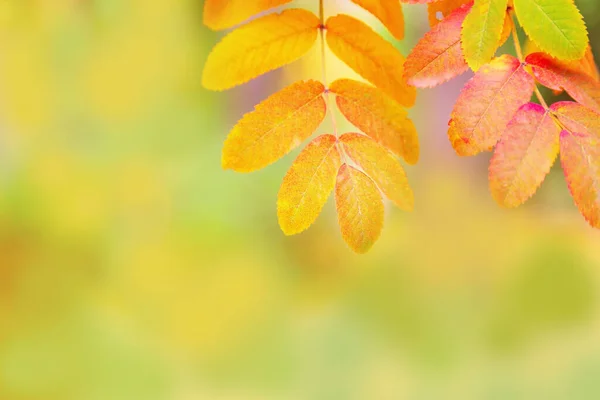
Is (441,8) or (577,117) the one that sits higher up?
(441,8)

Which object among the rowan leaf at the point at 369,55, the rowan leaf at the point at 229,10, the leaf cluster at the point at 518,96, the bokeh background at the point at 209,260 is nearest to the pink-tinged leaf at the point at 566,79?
the leaf cluster at the point at 518,96

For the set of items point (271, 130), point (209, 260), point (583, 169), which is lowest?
point (583, 169)

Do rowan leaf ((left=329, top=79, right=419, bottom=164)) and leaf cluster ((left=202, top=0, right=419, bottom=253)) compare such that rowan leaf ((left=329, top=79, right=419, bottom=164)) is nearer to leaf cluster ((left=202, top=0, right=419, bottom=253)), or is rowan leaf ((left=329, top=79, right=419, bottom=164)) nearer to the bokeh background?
leaf cluster ((left=202, top=0, right=419, bottom=253))

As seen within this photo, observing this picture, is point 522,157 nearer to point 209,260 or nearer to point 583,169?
point 583,169

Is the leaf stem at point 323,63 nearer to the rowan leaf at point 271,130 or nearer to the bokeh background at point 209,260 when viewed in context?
the rowan leaf at point 271,130

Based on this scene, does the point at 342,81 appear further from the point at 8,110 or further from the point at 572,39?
the point at 8,110

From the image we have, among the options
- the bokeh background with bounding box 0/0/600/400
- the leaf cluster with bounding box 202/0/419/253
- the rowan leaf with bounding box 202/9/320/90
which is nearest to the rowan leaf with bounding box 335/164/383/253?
the leaf cluster with bounding box 202/0/419/253

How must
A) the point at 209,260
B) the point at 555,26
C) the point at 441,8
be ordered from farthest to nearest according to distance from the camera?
the point at 209,260
the point at 441,8
the point at 555,26

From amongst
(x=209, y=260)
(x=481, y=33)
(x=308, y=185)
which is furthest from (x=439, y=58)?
(x=209, y=260)
